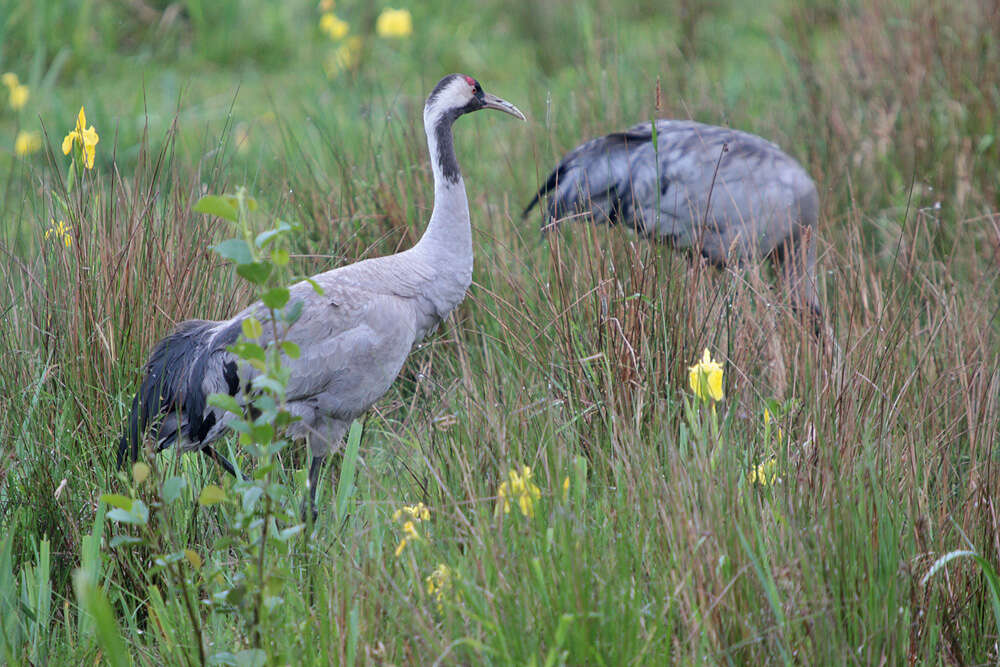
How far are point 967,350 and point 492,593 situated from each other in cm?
169

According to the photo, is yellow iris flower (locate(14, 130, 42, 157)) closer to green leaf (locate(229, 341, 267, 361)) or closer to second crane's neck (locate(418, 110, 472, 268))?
second crane's neck (locate(418, 110, 472, 268))

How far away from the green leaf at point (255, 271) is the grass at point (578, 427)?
0.42 meters

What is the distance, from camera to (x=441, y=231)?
10.9 feet

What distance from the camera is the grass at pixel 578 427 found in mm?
1970

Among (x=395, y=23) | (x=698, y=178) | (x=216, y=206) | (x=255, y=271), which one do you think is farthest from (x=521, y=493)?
(x=395, y=23)

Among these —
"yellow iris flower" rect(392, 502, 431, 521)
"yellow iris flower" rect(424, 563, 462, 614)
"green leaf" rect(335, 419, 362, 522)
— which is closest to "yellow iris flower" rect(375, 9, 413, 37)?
"green leaf" rect(335, 419, 362, 522)

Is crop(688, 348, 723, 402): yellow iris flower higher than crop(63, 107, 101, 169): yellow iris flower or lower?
lower

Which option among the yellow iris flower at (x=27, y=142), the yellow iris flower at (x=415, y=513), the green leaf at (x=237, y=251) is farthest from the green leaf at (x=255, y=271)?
A: the yellow iris flower at (x=27, y=142)

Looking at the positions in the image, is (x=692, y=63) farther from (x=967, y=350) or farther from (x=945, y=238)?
(x=967, y=350)

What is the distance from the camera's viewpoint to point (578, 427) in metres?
2.88

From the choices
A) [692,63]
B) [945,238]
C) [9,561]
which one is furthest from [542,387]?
[692,63]

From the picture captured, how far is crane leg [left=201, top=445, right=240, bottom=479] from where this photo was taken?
288 cm

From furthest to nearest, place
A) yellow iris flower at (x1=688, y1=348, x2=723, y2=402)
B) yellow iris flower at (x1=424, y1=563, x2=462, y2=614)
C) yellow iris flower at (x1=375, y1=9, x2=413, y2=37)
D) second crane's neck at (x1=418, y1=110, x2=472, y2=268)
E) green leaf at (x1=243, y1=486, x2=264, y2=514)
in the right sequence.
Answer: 1. yellow iris flower at (x1=375, y1=9, x2=413, y2=37)
2. second crane's neck at (x1=418, y1=110, x2=472, y2=268)
3. yellow iris flower at (x1=688, y1=348, x2=723, y2=402)
4. yellow iris flower at (x1=424, y1=563, x2=462, y2=614)
5. green leaf at (x1=243, y1=486, x2=264, y2=514)

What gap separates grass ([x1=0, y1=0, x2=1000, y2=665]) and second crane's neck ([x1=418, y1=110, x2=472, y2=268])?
0.29ft
